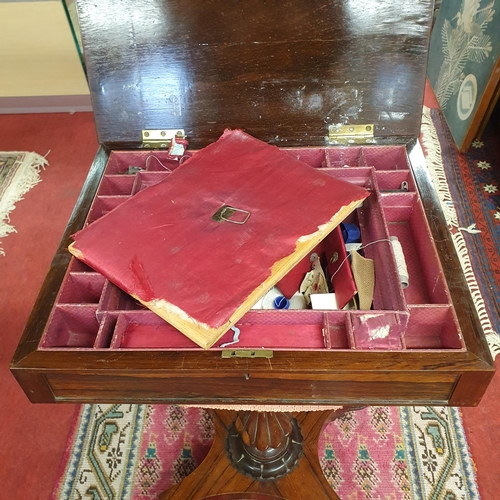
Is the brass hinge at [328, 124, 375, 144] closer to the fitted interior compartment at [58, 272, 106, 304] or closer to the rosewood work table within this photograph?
the rosewood work table

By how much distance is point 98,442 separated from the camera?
1529mm

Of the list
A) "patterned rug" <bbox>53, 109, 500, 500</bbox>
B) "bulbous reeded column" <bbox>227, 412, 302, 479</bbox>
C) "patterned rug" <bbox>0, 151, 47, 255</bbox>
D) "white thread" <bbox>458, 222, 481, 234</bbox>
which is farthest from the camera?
"patterned rug" <bbox>0, 151, 47, 255</bbox>

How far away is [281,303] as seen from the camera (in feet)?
2.93

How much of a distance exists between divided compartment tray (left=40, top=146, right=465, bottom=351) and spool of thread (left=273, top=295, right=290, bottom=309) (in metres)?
0.06

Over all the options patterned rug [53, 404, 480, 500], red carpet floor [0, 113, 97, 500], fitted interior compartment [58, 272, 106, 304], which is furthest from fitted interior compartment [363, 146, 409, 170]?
red carpet floor [0, 113, 97, 500]

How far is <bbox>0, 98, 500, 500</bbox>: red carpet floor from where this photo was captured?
4.79 feet

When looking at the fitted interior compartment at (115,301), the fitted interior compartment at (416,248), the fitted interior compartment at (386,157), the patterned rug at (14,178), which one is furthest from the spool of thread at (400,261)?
the patterned rug at (14,178)

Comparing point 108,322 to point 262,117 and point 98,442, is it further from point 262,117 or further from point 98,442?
point 98,442

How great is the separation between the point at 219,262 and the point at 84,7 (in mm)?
668

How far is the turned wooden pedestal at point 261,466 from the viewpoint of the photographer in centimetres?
129

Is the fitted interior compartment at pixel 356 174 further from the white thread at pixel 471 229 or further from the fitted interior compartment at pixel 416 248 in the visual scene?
the white thread at pixel 471 229

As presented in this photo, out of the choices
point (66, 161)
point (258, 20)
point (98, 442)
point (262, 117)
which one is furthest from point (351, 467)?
point (66, 161)

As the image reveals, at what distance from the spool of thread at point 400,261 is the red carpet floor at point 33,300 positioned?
0.86m

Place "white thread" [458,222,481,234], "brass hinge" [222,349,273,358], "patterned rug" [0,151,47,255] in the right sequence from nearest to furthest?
"brass hinge" [222,349,273,358], "white thread" [458,222,481,234], "patterned rug" [0,151,47,255]
